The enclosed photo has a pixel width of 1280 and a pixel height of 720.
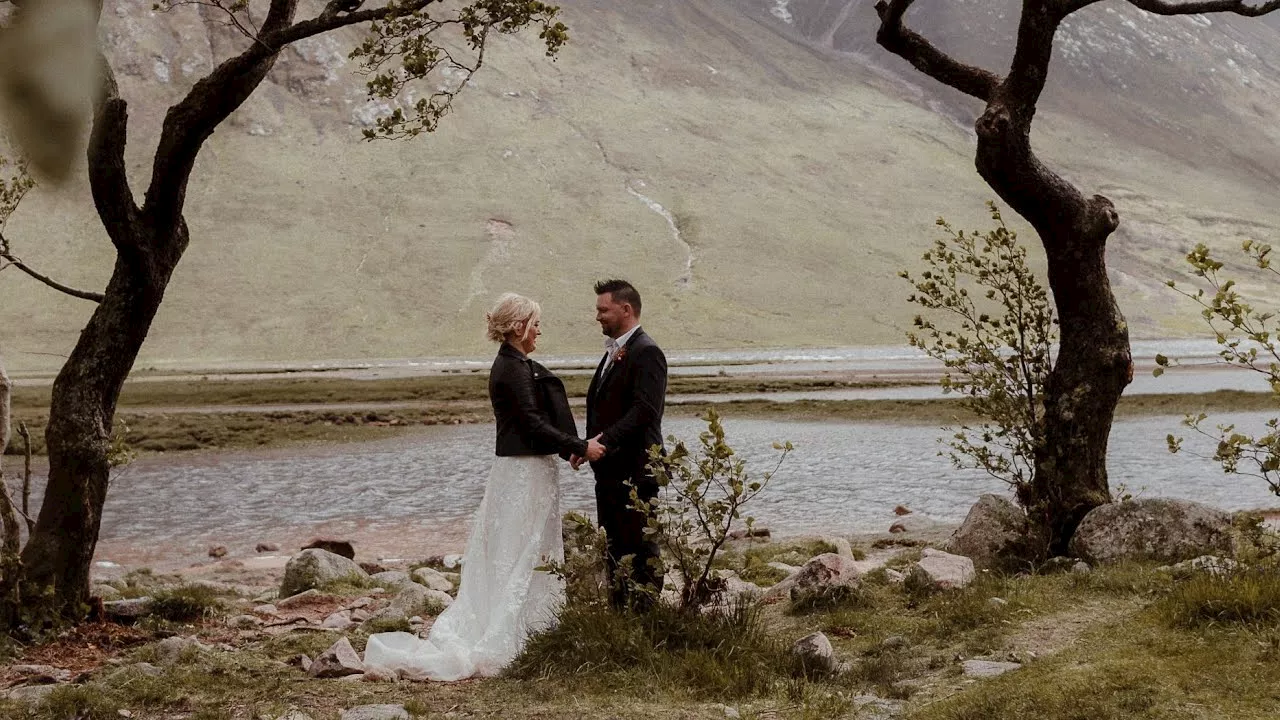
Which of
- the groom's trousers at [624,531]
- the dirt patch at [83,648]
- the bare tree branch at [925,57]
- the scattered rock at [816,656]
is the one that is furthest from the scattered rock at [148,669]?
the bare tree branch at [925,57]

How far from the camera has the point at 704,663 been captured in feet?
26.4

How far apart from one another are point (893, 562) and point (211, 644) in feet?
26.3

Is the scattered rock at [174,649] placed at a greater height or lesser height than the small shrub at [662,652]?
lesser

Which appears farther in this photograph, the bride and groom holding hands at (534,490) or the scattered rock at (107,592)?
the scattered rock at (107,592)

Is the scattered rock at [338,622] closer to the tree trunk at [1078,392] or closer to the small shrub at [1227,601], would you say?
the tree trunk at [1078,392]

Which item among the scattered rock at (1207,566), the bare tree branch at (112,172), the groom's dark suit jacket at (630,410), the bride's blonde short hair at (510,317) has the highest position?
the bare tree branch at (112,172)

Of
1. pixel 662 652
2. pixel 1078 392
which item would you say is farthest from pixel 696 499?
pixel 1078 392

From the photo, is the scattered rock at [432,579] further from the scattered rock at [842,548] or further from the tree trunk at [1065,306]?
the tree trunk at [1065,306]

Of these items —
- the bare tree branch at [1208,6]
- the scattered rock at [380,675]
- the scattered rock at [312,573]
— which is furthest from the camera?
the scattered rock at [312,573]

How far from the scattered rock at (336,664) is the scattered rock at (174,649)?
3.85 ft

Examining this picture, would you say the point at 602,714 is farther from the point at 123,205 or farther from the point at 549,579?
the point at 123,205

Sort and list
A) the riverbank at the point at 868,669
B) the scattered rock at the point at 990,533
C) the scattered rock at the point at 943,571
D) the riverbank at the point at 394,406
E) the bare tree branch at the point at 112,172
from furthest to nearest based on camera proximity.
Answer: the riverbank at the point at 394,406 < the scattered rock at the point at 990,533 < the scattered rock at the point at 943,571 < the bare tree branch at the point at 112,172 < the riverbank at the point at 868,669

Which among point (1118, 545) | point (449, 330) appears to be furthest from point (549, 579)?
point (449, 330)

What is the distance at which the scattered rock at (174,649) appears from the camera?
9.33m
